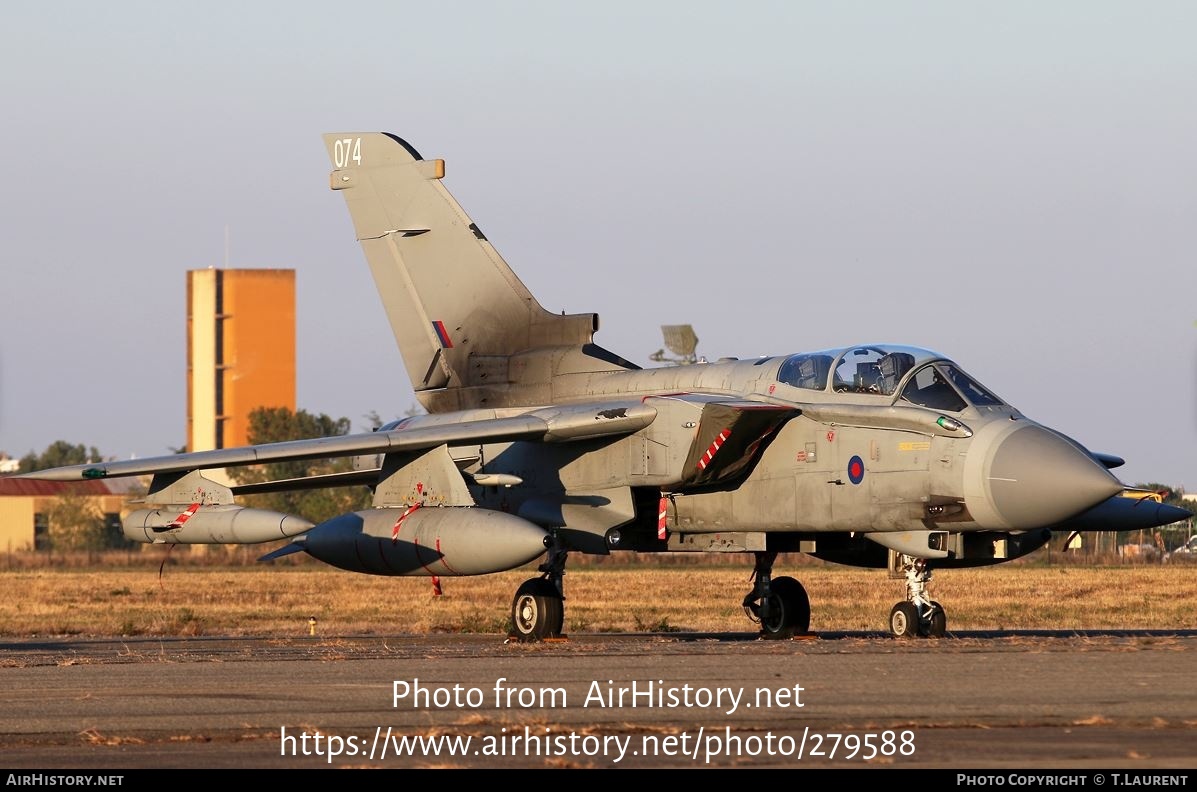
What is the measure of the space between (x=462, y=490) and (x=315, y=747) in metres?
8.90

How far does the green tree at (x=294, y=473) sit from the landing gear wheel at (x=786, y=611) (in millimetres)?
48305

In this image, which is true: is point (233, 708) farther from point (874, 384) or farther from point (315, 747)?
point (874, 384)

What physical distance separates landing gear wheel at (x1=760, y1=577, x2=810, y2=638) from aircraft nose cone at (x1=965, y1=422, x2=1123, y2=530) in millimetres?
3317

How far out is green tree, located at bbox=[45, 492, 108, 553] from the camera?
8044 centimetres

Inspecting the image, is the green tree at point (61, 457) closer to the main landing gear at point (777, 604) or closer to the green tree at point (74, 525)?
the green tree at point (74, 525)

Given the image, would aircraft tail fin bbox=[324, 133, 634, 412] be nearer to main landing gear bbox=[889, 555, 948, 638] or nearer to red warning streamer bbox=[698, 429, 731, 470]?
red warning streamer bbox=[698, 429, 731, 470]

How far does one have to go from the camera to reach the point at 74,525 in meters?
80.6

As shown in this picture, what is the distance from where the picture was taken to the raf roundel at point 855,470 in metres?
15.8

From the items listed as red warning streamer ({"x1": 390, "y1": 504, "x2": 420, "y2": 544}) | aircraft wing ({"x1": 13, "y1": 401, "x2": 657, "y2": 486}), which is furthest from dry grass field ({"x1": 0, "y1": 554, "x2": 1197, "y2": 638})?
aircraft wing ({"x1": 13, "y1": 401, "x2": 657, "y2": 486})

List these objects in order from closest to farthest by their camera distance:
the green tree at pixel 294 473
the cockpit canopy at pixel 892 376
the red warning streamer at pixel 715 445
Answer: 1. the cockpit canopy at pixel 892 376
2. the red warning streamer at pixel 715 445
3. the green tree at pixel 294 473

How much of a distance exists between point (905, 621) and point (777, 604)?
2.28 meters

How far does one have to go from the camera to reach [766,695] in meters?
10.3

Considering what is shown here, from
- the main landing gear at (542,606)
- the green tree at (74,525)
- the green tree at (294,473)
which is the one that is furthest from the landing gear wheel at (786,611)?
the green tree at (74,525)

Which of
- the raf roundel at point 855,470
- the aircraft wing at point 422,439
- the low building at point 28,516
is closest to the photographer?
the raf roundel at point 855,470
